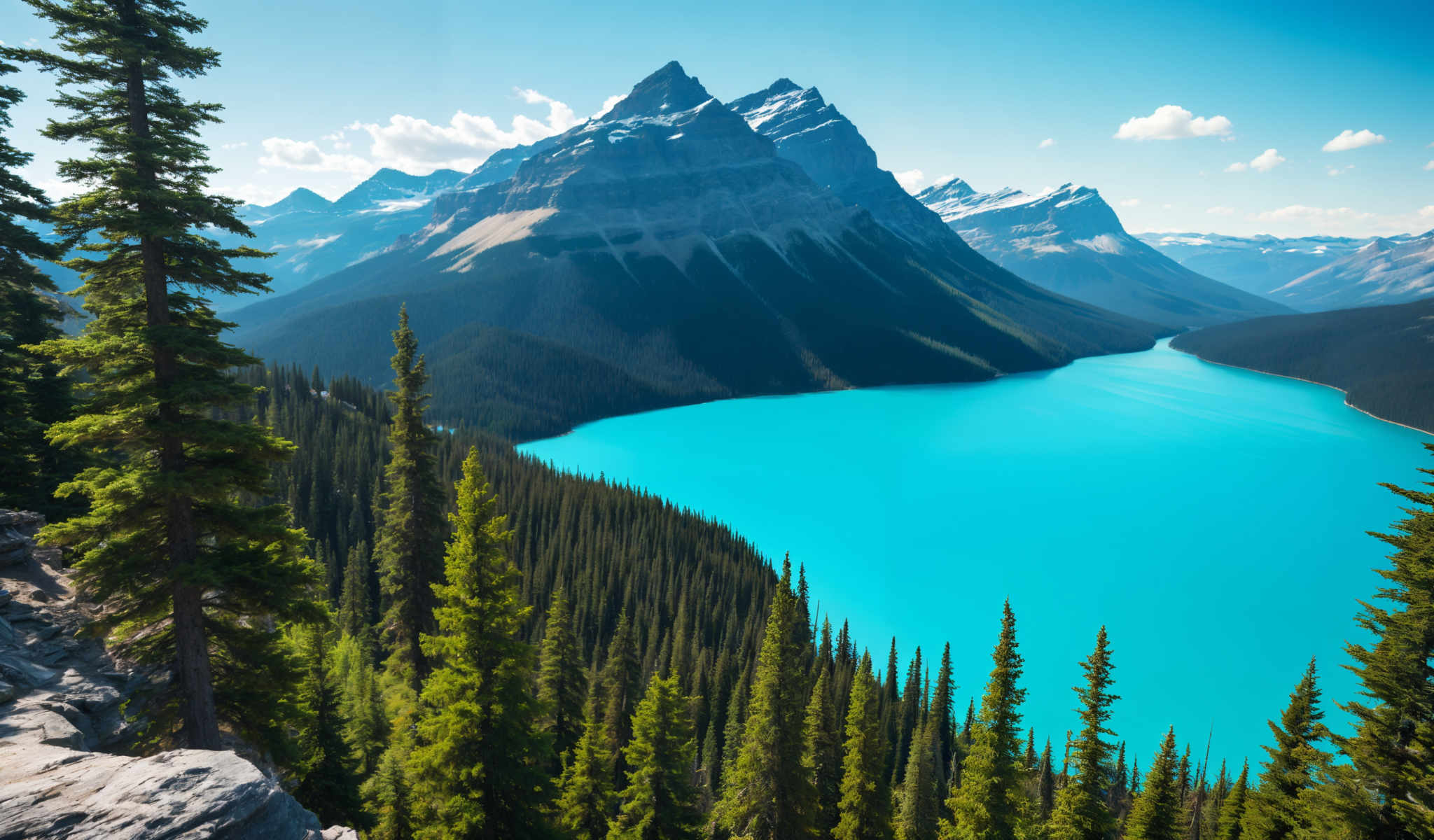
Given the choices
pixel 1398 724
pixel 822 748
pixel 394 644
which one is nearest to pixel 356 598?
pixel 394 644

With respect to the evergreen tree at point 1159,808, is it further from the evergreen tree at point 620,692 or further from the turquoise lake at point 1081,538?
the turquoise lake at point 1081,538

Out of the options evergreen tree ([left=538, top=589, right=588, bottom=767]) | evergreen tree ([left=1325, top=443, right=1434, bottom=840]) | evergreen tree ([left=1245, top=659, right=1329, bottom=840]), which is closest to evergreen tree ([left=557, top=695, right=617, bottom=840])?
evergreen tree ([left=538, top=589, right=588, bottom=767])

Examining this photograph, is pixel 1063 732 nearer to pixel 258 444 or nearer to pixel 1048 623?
pixel 1048 623

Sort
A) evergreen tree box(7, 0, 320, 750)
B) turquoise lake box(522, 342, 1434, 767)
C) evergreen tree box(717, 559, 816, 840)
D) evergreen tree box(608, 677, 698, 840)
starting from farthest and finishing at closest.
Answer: turquoise lake box(522, 342, 1434, 767)
evergreen tree box(608, 677, 698, 840)
evergreen tree box(717, 559, 816, 840)
evergreen tree box(7, 0, 320, 750)

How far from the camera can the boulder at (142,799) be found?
8984 millimetres

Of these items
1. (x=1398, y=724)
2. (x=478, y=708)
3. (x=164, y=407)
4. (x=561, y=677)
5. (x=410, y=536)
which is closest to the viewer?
(x=164, y=407)

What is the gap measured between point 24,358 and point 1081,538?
380 feet

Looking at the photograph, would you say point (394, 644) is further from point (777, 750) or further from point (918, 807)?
point (918, 807)

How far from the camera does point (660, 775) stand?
24.5m

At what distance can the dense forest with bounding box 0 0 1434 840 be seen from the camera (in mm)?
14094

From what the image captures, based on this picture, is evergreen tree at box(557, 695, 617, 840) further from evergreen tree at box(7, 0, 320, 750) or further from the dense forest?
evergreen tree at box(7, 0, 320, 750)

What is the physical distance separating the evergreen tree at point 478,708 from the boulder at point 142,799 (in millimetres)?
6828

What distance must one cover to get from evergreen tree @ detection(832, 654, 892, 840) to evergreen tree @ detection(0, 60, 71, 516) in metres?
30.4

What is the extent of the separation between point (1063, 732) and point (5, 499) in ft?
239
